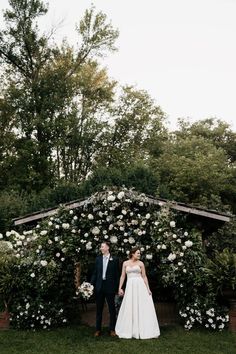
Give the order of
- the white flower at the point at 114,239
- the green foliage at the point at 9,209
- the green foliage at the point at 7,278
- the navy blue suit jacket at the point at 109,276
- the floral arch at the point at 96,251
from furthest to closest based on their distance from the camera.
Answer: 1. the green foliage at the point at 9,209
2. the white flower at the point at 114,239
3. the green foliage at the point at 7,278
4. the floral arch at the point at 96,251
5. the navy blue suit jacket at the point at 109,276

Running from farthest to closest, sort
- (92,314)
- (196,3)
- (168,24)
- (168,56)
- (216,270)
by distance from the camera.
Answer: (168,56) < (168,24) < (196,3) < (92,314) < (216,270)

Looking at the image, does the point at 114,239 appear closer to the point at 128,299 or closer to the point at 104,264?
the point at 104,264

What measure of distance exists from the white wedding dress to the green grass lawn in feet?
0.76

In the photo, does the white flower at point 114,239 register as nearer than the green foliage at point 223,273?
No

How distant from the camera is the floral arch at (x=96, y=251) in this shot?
1048cm

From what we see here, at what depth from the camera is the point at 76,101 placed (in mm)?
31312

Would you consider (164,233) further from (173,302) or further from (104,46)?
(104,46)

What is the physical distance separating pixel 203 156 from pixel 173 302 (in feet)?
65.4

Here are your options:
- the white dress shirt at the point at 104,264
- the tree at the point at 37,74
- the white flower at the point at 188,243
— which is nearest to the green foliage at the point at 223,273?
the white flower at the point at 188,243

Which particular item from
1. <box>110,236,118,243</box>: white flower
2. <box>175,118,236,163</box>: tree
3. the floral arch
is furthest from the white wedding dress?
<box>175,118,236,163</box>: tree

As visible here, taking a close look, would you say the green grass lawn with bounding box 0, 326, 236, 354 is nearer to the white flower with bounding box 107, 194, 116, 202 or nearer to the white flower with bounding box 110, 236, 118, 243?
the white flower with bounding box 110, 236, 118, 243

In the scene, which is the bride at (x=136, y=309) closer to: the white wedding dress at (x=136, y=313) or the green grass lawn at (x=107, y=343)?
the white wedding dress at (x=136, y=313)

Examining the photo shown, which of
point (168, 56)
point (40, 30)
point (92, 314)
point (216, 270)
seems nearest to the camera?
point (216, 270)

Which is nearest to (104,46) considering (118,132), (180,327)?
(118,132)
